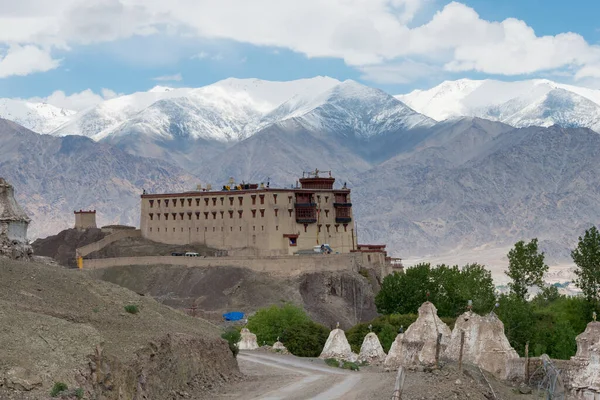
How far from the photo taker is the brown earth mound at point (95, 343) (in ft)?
120

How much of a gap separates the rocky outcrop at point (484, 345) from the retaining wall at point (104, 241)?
125107 millimetres

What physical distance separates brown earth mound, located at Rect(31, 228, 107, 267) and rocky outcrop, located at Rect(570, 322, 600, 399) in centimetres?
13690

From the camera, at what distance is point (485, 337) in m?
54.8

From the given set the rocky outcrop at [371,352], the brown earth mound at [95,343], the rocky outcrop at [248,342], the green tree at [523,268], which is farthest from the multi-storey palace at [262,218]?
the brown earth mound at [95,343]

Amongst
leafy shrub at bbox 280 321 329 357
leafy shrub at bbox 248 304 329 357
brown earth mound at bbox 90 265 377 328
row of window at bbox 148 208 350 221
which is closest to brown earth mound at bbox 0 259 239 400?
leafy shrub at bbox 280 321 329 357

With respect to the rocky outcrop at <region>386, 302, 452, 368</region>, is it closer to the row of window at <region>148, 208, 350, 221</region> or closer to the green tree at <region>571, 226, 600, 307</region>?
the green tree at <region>571, 226, 600, 307</region>

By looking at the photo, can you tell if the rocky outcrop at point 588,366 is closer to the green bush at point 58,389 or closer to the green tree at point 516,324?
the green bush at point 58,389

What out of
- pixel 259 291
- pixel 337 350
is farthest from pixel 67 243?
pixel 337 350

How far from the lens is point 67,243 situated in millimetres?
189375

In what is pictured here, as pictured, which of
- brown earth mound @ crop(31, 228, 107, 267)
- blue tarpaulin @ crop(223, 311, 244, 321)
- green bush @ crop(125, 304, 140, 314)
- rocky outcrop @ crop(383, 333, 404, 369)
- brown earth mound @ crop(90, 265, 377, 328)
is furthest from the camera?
brown earth mound @ crop(31, 228, 107, 267)

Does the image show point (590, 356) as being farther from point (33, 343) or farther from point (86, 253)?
point (86, 253)

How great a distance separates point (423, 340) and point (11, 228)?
20941mm

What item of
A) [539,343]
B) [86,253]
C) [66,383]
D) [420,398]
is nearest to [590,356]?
[420,398]

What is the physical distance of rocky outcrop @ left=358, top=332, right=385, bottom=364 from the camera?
6919cm
